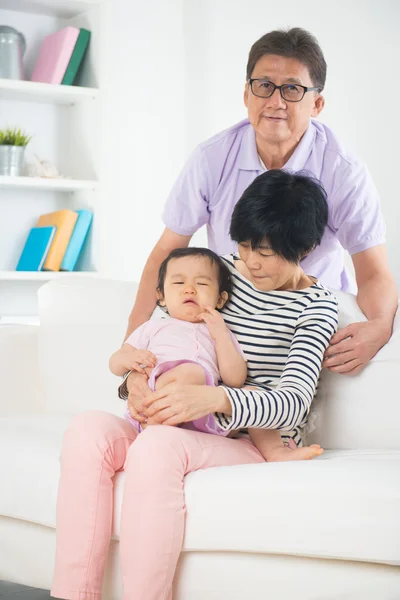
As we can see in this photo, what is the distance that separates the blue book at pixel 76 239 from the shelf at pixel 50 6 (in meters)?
0.87

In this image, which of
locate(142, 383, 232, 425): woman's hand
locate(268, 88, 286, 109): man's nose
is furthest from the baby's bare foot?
locate(268, 88, 286, 109): man's nose

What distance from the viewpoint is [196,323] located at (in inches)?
69.1

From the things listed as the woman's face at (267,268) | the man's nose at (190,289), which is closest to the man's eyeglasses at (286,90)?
the woman's face at (267,268)

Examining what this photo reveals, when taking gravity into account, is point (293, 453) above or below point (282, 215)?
below

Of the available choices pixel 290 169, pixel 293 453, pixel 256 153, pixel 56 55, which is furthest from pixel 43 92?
pixel 293 453

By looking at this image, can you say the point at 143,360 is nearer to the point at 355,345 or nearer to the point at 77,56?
the point at 355,345

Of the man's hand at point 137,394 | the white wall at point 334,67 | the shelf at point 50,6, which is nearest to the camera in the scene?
the man's hand at point 137,394

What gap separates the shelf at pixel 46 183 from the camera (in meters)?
3.57

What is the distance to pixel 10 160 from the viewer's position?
362 centimetres

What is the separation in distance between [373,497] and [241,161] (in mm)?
1002

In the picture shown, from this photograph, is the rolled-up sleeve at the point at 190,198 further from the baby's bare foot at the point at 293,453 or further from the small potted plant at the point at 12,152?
the small potted plant at the point at 12,152

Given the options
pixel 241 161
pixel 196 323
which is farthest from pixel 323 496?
pixel 241 161

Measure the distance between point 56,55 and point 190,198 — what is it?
174cm

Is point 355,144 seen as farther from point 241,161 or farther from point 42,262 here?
point 241,161
